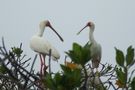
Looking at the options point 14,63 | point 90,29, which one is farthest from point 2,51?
point 90,29

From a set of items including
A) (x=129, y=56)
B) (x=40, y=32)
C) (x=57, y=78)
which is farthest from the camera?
(x=40, y=32)

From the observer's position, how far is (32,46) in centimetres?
949

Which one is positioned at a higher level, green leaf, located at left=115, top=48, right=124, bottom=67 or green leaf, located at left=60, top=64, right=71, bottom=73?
green leaf, located at left=115, top=48, right=124, bottom=67

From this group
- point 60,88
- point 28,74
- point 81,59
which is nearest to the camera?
point 60,88

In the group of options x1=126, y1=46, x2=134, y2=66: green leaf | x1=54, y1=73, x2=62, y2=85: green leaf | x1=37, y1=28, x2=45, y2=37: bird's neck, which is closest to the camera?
x1=54, y1=73, x2=62, y2=85: green leaf

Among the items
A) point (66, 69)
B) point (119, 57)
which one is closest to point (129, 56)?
point (119, 57)

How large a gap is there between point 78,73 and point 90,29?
353 inches

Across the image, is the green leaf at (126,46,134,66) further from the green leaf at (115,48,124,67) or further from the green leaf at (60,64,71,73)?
the green leaf at (60,64,71,73)

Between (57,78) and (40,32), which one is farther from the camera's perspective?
(40,32)

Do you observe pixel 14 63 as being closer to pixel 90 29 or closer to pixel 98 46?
pixel 98 46

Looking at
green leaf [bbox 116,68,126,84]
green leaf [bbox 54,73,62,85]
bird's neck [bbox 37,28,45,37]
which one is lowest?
green leaf [bbox 54,73,62,85]

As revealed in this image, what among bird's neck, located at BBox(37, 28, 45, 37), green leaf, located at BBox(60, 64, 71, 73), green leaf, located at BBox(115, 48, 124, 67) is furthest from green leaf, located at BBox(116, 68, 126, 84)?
bird's neck, located at BBox(37, 28, 45, 37)

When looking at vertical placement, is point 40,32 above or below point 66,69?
above

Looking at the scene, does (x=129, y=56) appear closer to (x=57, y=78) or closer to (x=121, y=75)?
(x=121, y=75)
